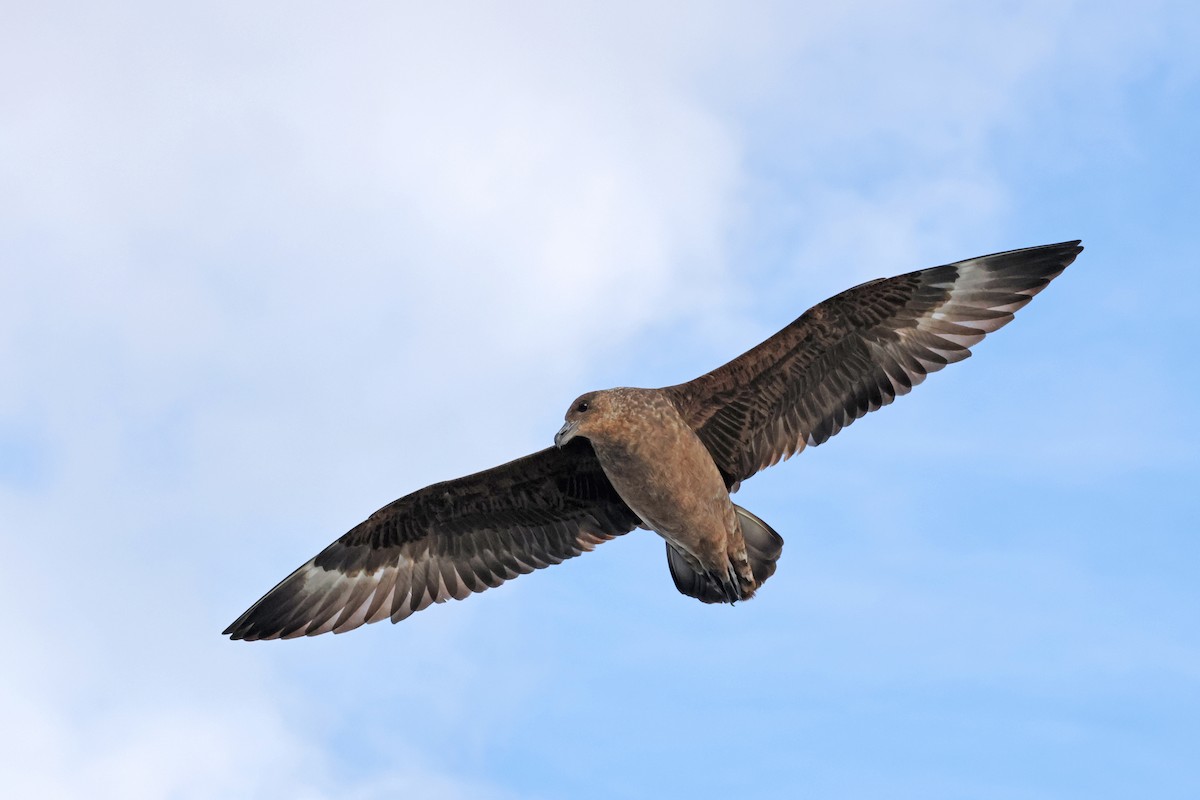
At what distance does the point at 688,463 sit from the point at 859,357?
150 cm

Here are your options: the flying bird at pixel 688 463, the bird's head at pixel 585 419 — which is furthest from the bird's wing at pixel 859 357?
the bird's head at pixel 585 419

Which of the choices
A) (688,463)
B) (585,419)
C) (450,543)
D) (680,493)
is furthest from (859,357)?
(450,543)

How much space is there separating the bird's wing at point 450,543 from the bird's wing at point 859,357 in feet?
3.32

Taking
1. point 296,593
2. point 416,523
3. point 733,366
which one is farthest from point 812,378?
point 296,593

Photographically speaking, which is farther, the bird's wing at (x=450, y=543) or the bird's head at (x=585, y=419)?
the bird's wing at (x=450, y=543)

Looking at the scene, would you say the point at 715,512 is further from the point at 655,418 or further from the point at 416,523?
the point at 416,523

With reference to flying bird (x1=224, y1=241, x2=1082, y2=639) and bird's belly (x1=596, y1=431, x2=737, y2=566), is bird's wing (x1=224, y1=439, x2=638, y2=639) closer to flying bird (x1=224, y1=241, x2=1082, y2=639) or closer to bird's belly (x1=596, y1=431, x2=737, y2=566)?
flying bird (x1=224, y1=241, x2=1082, y2=639)

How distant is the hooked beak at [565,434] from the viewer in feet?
31.7

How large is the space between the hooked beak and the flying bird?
0.4 inches

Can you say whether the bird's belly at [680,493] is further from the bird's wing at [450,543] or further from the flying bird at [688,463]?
the bird's wing at [450,543]

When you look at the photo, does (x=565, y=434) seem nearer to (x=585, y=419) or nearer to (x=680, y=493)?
(x=585, y=419)

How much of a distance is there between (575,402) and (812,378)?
1.68 m

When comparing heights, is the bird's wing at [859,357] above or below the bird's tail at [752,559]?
above

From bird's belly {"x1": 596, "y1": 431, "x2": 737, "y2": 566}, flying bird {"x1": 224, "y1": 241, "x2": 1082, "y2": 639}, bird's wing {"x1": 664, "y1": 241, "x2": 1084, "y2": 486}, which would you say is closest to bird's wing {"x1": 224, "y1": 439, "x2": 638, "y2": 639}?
flying bird {"x1": 224, "y1": 241, "x2": 1082, "y2": 639}
